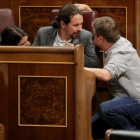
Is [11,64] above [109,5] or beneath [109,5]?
beneath

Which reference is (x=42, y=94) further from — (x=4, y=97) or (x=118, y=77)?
(x=118, y=77)

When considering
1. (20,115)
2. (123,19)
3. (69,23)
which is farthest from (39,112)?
(123,19)

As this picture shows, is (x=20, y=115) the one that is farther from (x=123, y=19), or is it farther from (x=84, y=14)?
(x=123, y=19)

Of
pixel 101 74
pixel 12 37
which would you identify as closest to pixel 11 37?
pixel 12 37

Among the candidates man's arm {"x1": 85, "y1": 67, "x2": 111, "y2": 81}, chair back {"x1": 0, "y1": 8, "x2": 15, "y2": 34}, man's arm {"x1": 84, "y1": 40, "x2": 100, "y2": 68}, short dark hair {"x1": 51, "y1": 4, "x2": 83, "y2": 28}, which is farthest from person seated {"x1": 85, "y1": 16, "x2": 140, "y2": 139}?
chair back {"x1": 0, "y1": 8, "x2": 15, "y2": 34}

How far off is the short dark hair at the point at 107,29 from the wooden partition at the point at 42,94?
0.25 metres

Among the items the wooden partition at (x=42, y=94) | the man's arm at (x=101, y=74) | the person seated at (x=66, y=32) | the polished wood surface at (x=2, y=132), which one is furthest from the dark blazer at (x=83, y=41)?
the polished wood surface at (x=2, y=132)

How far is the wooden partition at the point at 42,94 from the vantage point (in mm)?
924

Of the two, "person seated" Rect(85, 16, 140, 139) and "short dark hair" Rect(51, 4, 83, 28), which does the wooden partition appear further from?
"short dark hair" Rect(51, 4, 83, 28)

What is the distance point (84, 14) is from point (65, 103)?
604 millimetres

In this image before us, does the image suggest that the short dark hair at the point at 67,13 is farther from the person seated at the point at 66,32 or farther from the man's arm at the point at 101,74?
the man's arm at the point at 101,74

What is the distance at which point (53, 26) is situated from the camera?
1.42 meters

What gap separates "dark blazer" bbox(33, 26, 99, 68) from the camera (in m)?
1.30

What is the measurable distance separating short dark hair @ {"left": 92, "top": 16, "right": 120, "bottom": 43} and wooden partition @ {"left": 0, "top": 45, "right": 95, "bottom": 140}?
0.25 meters
